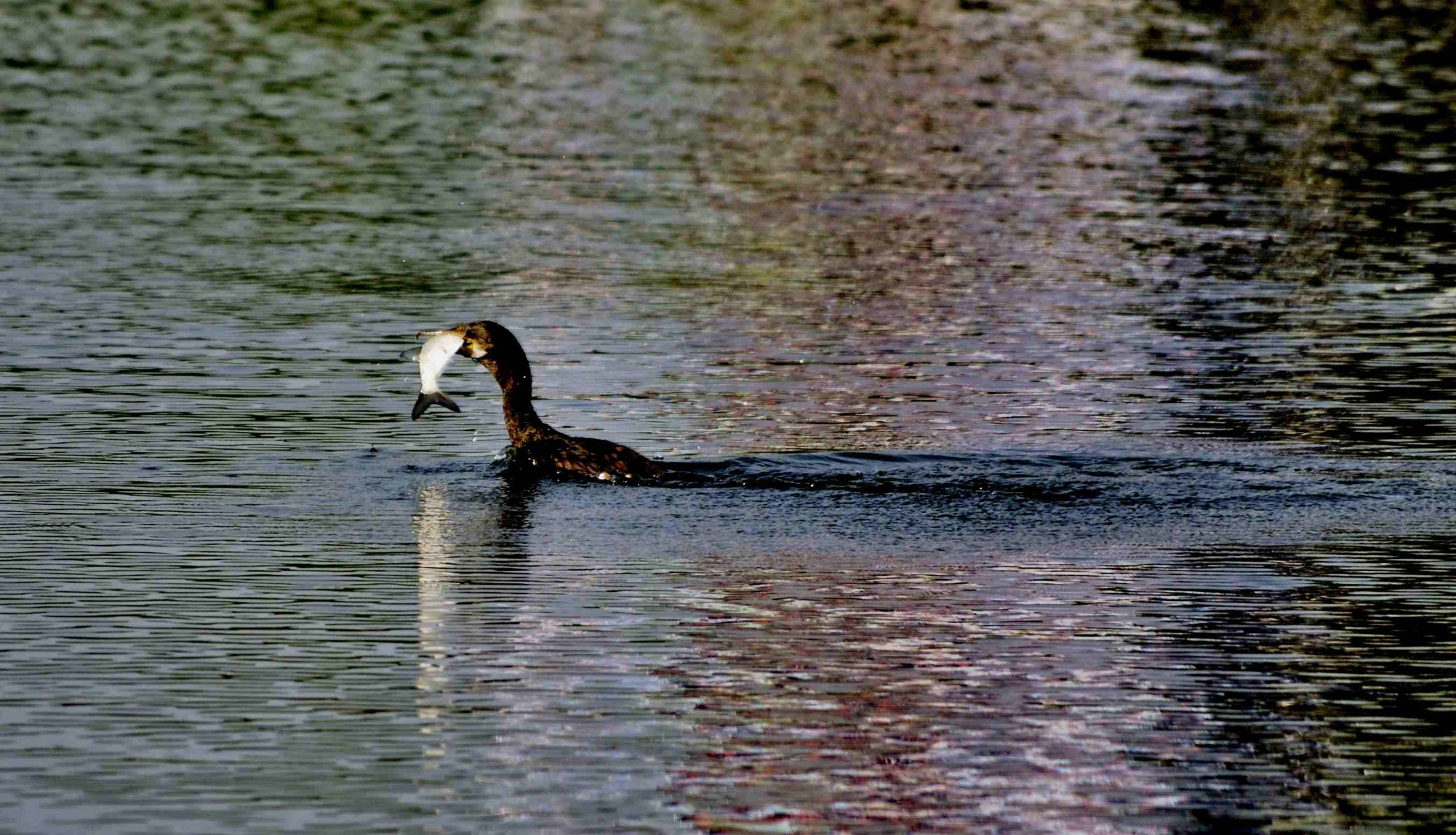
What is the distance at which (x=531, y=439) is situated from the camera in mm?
15398

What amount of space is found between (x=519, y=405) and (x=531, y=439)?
27 cm

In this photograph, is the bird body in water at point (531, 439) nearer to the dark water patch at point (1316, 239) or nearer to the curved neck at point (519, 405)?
the curved neck at point (519, 405)

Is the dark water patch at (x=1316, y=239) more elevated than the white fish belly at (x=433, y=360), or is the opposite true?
the white fish belly at (x=433, y=360)

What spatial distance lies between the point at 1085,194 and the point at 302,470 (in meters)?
16.2

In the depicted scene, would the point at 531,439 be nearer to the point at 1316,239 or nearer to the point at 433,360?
the point at 433,360

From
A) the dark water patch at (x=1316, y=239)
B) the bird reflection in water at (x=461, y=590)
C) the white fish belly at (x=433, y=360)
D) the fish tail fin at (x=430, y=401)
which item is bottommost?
the dark water patch at (x=1316, y=239)

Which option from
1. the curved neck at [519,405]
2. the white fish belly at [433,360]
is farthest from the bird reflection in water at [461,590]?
the white fish belly at [433,360]

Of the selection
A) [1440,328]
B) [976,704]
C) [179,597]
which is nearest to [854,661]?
[976,704]

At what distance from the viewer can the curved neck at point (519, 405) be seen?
15414 mm

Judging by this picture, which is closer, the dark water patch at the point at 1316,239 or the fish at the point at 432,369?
the fish at the point at 432,369

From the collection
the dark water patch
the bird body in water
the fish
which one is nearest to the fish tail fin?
the fish

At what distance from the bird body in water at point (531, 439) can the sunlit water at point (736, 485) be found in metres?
0.20

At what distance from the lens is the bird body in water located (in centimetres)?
1491

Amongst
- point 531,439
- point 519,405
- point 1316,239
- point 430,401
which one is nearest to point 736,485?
point 531,439
